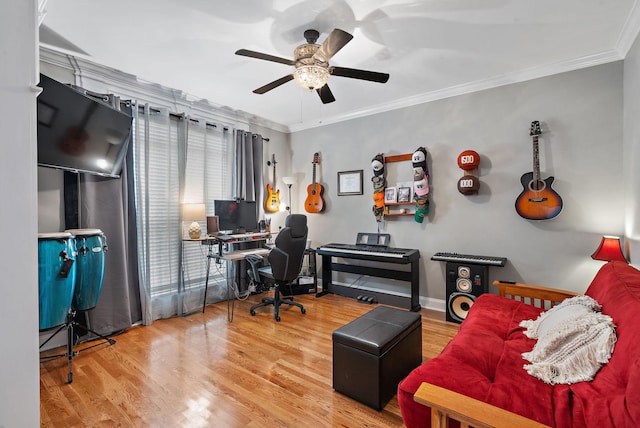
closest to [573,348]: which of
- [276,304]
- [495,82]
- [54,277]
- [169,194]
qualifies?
[276,304]

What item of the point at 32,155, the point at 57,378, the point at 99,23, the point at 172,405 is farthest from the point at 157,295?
the point at 32,155

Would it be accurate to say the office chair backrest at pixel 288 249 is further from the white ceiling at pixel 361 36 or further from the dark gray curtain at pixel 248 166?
the white ceiling at pixel 361 36

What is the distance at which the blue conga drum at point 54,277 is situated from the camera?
197cm

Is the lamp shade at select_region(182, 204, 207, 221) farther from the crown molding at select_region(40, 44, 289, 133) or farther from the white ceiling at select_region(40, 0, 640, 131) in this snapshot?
the white ceiling at select_region(40, 0, 640, 131)

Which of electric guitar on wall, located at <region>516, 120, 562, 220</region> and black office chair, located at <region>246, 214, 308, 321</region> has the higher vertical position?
electric guitar on wall, located at <region>516, 120, 562, 220</region>

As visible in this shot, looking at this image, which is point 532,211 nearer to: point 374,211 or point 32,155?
point 374,211

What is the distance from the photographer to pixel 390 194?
12.4 feet

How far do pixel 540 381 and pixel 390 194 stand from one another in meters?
2.71

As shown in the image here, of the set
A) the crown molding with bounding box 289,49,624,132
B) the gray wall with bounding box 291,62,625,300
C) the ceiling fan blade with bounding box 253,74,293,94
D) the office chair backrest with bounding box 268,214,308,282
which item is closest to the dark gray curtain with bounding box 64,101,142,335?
the office chair backrest with bounding box 268,214,308,282

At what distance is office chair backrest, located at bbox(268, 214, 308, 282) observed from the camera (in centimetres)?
308

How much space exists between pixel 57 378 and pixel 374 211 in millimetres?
3429

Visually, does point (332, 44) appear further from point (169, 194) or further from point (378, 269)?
point (378, 269)

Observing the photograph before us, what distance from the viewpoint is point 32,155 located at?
0.80 m

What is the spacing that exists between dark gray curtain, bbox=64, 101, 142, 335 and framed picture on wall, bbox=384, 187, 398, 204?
2931 mm
